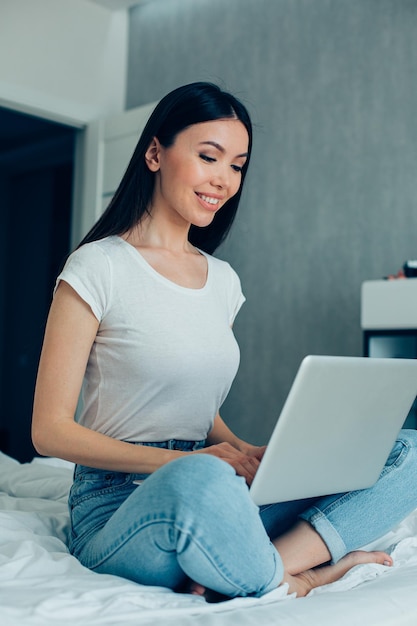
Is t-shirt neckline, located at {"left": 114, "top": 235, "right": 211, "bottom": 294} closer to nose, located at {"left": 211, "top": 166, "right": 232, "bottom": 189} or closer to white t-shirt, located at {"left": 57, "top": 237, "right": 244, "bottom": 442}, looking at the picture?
white t-shirt, located at {"left": 57, "top": 237, "right": 244, "bottom": 442}

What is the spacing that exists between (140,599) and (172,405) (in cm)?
45

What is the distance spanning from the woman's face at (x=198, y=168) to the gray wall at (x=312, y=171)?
218 cm

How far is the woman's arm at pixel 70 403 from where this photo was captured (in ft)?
4.29

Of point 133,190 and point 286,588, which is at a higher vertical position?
point 133,190

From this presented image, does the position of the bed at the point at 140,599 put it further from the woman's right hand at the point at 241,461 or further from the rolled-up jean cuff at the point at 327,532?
the woman's right hand at the point at 241,461

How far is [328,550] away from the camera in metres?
1.42

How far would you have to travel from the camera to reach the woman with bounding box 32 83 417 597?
1.15 m

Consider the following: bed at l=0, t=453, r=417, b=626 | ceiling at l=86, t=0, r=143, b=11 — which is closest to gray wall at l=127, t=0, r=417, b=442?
ceiling at l=86, t=0, r=143, b=11

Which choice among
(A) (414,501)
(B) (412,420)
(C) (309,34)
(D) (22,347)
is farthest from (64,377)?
(D) (22,347)

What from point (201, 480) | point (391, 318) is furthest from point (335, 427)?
point (391, 318)

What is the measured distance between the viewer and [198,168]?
1.65 meters

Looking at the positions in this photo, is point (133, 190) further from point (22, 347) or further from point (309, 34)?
point (22, 347)

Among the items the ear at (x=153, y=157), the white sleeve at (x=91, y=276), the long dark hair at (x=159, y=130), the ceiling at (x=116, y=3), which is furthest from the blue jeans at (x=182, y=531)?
the ceiling at (x=116, y=3)

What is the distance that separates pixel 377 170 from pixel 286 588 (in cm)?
291
